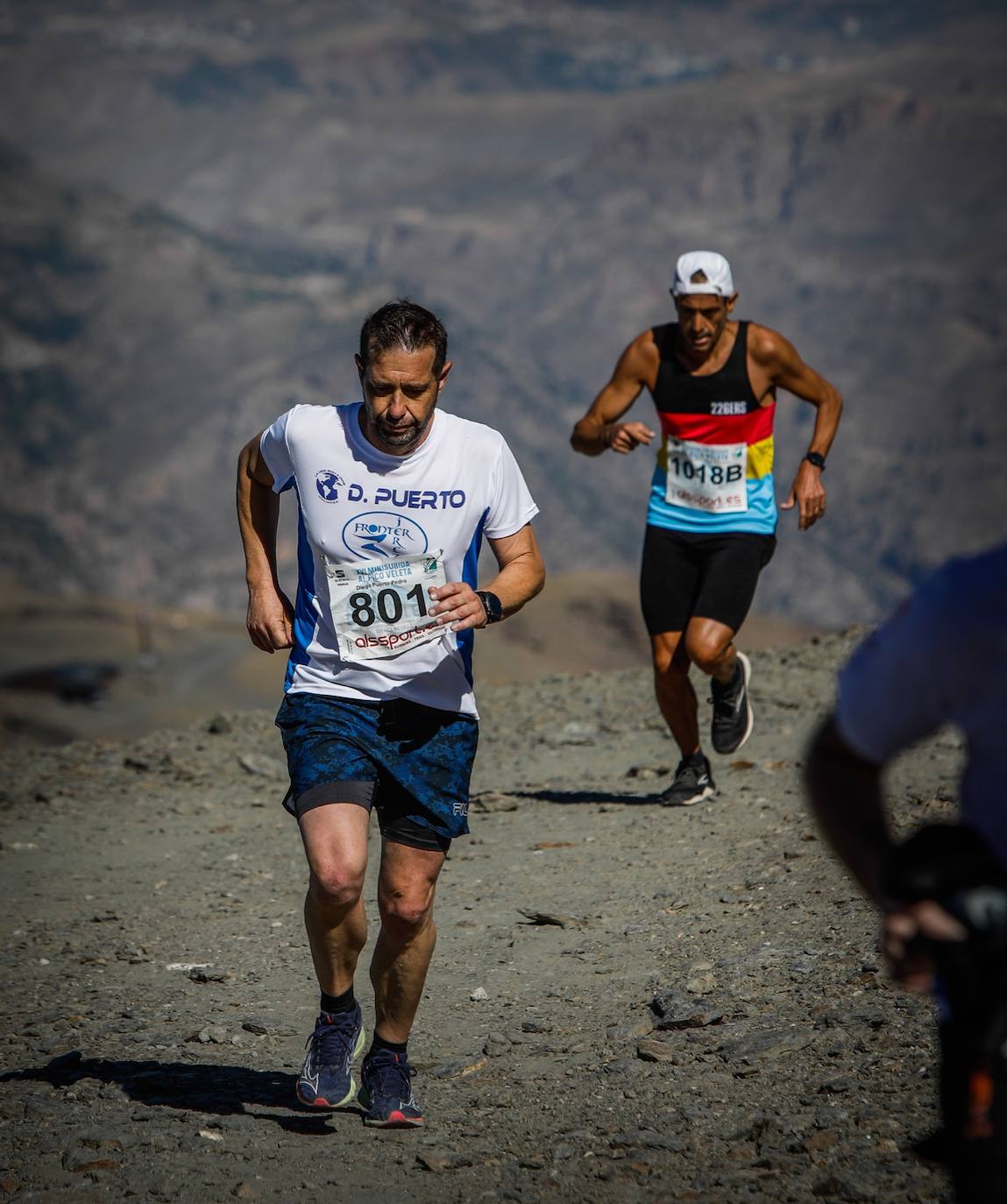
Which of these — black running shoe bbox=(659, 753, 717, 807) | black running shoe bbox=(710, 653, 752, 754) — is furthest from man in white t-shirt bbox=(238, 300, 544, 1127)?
black running shoe bbox=(659, 753, 717, 807)

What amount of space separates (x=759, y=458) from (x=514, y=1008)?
2839mm

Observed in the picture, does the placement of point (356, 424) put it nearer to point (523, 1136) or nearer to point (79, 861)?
point (523, 1136)

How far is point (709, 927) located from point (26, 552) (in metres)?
183

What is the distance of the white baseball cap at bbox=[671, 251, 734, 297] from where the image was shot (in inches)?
264

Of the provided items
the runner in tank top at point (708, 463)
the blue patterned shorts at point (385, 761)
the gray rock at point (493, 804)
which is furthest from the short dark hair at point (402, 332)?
the gray rock at point (493, 804)

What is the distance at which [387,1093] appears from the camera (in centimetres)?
408

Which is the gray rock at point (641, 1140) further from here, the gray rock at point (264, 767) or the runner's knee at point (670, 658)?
the gray rock at point (264, 767)

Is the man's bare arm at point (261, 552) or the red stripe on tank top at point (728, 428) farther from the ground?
the red stripe on tank top at point (728, 428)

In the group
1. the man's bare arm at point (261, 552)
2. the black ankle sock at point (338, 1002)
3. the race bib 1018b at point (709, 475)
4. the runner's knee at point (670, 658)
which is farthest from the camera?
the runner's knee at point (670, 658)

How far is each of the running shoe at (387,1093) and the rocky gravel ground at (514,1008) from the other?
0.20 ft

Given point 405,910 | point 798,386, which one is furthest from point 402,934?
point 798,386

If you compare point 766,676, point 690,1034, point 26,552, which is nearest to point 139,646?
point 766,676

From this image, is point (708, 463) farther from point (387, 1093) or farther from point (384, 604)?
point (387, 1093)

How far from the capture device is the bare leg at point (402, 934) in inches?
155
